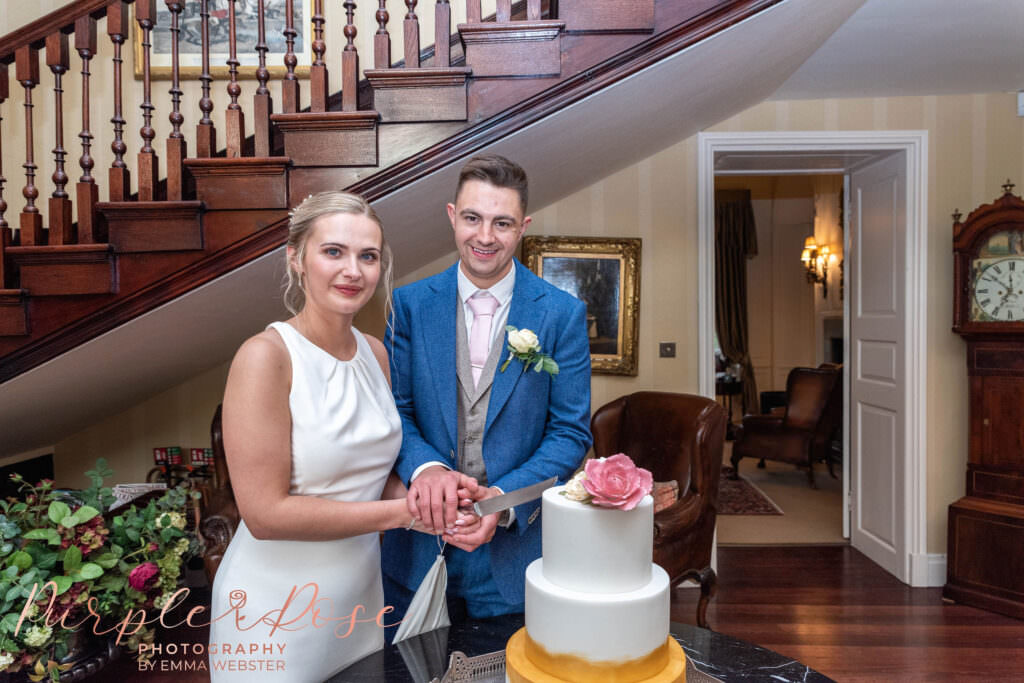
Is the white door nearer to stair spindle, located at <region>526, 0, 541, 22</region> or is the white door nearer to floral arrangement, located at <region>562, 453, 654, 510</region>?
stair spindle, located at <region>526, 0, 541, 22</region>

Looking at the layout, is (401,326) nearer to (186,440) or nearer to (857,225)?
(186,440)

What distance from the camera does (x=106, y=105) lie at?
3.65 metres

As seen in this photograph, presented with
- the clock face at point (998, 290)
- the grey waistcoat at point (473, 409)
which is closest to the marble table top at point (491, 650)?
the grey waistcoat at point (473, 409)

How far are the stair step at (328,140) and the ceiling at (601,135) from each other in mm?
197

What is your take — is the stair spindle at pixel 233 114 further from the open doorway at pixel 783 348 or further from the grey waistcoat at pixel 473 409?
the open doorway at pixel 783 348

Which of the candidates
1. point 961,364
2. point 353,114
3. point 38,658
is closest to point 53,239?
point 353,114

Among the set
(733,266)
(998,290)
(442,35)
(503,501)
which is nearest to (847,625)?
(998,290)

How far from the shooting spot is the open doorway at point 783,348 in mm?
5477

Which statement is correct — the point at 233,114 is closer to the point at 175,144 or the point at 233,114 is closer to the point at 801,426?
the point at 175,144

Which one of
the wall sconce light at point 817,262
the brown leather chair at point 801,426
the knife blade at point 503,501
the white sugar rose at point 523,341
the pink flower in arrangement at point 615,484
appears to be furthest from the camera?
the wall sconce light at point 817,262

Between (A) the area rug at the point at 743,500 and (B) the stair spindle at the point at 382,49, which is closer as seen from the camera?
(B) the stair spindle at the point at 382,49

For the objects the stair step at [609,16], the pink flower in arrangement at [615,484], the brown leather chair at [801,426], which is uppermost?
the stair step at [609,16]

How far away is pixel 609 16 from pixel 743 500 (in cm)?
427

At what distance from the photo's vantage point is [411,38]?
2166 mm
